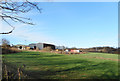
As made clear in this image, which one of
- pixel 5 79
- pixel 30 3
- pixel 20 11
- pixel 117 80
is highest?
pixel 30 3

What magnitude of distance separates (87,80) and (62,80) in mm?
900

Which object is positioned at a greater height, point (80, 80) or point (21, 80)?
point (21, 80)

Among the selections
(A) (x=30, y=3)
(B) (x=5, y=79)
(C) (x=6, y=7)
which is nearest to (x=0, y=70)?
(B) (x=5, y=79)

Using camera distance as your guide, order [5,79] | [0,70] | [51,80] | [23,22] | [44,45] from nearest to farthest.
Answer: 1. [23,22]
2. [5,79]
3. [0,70]
4. [51,80]
5. [44,45]

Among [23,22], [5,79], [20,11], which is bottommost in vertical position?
[5,79]

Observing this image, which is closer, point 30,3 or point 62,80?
point 30,3

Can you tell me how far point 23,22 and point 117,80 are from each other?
3.62 metres

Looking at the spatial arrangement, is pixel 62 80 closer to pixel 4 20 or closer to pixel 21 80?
pixel 21 80

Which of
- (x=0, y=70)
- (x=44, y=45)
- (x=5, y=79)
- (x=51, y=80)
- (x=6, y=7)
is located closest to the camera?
(x=6, y=7)

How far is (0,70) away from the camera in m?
2.60

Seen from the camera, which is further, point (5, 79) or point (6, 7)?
point (5, 79)

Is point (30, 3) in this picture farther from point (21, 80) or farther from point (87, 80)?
point (87, 80)

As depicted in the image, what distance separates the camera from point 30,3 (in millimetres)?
2004

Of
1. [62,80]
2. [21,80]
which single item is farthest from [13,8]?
[62,80]
